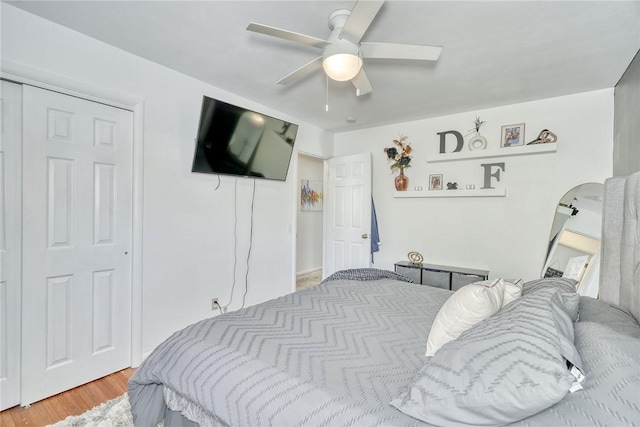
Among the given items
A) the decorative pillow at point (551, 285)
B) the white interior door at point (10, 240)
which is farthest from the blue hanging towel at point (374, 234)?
the white interior door at point (10, 240)

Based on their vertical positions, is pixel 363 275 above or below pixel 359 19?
below

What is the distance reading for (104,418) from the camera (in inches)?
69.1

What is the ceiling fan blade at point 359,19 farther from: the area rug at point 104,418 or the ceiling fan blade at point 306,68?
the area rug at point 104,418

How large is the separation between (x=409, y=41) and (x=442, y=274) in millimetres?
2393

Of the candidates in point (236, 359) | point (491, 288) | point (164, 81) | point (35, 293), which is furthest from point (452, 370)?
point (164, 81)

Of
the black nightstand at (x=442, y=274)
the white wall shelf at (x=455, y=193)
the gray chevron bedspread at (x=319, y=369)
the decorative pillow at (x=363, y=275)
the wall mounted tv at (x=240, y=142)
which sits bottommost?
the black nightstand at (x=442, y=274)

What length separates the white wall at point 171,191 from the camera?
1957 mm

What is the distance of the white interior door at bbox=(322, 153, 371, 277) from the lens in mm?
3963

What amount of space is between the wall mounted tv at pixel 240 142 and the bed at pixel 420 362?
1.59 m

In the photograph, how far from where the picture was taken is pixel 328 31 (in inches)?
75.2

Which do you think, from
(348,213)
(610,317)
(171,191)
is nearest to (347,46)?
(610,317)

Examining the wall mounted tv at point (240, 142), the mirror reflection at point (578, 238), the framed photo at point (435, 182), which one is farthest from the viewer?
the framed photo at point (435, 182)

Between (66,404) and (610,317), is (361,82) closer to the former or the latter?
(610,317)

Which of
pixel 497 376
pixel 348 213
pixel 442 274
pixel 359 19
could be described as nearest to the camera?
pixel 497 376
